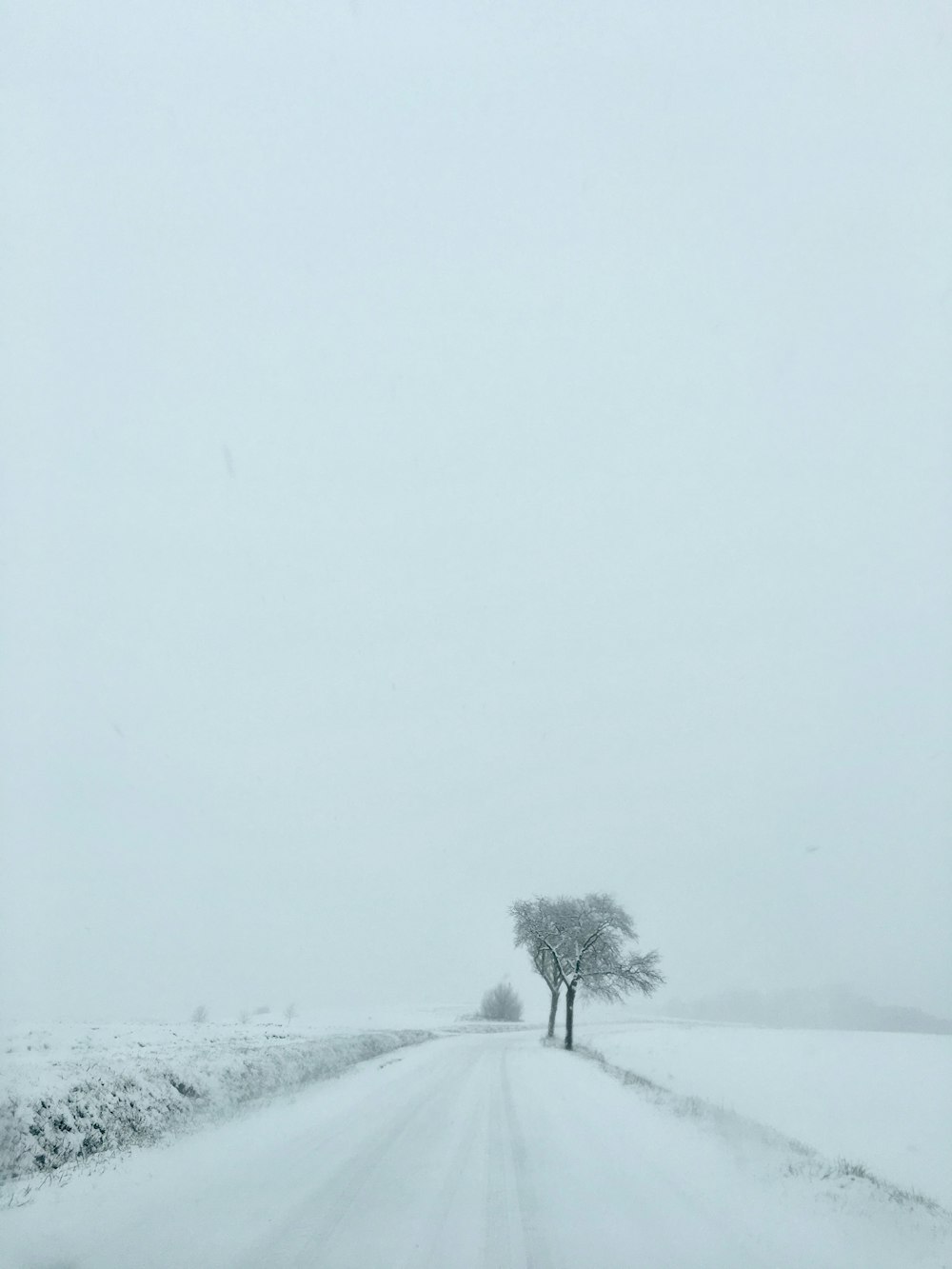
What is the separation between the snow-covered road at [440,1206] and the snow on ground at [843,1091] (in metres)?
3.01

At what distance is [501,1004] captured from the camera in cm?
8162

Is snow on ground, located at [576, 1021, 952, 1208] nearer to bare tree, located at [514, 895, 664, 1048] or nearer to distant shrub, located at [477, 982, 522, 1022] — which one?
bare tree, located at [514, 895, 664, 1048]

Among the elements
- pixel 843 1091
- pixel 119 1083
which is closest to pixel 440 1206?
pixel 119 1083

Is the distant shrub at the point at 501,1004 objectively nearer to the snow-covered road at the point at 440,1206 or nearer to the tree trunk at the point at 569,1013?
the tree trunk at the point at 569,1013

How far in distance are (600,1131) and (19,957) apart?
780 inches

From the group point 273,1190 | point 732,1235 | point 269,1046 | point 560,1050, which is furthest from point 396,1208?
point 560,1050

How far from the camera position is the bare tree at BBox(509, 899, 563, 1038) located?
153 ft

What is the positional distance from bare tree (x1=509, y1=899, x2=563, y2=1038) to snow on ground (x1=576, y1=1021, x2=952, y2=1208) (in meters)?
10.5

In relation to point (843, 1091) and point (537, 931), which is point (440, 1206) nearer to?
point (843, 1091)

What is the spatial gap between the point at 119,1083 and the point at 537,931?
36.0 meters

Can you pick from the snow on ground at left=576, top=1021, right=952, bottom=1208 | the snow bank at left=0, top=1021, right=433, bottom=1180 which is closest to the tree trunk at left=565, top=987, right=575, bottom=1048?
the snow on ground at left=576, top=1021, right=952, bottom=1208

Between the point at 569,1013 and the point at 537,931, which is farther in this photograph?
the point at 537,931

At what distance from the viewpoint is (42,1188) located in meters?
8.98

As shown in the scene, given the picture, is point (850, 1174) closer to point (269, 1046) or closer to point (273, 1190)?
point (273, 1190)
